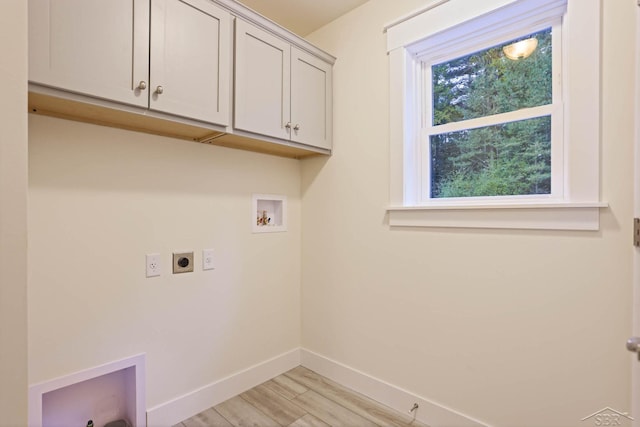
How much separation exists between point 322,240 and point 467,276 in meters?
1.06

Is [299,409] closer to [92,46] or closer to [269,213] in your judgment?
[269,213]

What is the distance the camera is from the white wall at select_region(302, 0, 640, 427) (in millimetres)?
1301

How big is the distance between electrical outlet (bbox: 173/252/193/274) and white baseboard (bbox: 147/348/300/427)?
0.75 metres

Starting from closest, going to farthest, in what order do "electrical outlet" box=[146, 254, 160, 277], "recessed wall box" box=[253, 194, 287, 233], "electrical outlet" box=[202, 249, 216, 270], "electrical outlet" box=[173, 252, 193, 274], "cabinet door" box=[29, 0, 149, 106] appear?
"cabinet door" box=[29, 0, 149, 106]
"electrical outlet" box=[146, 254, 160, 277]
"electrical outlet" box=[173, 252, 193, 274]
"electrical outlet" box=[202, 249, 216, 270]
"recessed wall box" box=[253, 194, 287, 233]

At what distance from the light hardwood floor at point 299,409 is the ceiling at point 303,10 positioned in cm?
261

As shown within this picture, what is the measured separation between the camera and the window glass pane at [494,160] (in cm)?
158

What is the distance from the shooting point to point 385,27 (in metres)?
2.00

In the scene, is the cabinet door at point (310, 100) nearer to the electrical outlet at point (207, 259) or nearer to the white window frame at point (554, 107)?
the white window frame at point (554, 107)

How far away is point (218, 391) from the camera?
2.01 meters

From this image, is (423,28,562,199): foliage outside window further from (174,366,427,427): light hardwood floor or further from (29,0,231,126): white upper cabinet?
(174,366,427,427): light hardwood floor

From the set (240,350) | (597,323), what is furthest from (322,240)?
(597,323)

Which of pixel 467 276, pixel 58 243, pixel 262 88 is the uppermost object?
pixel 262 88

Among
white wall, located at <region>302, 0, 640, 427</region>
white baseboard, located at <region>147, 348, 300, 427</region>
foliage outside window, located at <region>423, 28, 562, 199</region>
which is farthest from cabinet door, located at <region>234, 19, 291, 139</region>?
white baseboard, located at <region>147, 348, 300, 427</region>

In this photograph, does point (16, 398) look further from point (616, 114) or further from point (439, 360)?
point (616, 114)
